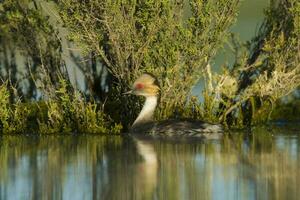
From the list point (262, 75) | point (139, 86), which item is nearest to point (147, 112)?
point (139, 86)

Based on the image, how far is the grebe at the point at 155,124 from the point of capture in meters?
20.2

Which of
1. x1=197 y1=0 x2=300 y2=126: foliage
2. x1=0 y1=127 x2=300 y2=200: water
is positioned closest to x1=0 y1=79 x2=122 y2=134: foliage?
x1=0 y1=127 x2=300 y2=200: water

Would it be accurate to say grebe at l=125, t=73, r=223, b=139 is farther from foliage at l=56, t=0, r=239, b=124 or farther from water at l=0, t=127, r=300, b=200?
water at l=0, t=127, r=300, b=200

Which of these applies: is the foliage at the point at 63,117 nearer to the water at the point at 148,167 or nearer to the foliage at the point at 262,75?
the water at the point at 148,167

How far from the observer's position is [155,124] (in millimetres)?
20672

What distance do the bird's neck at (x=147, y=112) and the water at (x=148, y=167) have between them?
30.7 inches

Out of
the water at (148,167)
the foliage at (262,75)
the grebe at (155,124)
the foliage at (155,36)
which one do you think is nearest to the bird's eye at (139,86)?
the grebe at (155,124)

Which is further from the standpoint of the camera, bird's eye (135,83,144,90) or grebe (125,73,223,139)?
bird's eye (135,83,144,90)

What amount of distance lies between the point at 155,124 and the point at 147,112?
1.53ft

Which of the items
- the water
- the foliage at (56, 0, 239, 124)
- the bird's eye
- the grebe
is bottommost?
the water

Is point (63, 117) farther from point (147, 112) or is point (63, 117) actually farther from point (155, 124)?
point (155, 124)

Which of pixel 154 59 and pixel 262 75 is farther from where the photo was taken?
pixel 262 75

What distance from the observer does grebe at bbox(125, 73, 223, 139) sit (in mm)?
20172

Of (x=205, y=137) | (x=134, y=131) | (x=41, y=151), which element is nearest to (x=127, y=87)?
(x=134, y=131)
